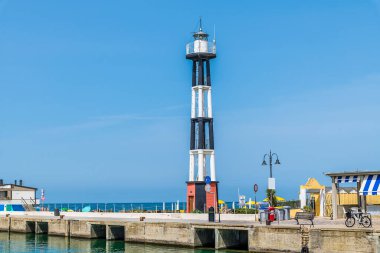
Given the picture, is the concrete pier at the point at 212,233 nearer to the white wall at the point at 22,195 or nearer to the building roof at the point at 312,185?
the building roof at the point at 312,185

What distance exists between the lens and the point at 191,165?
59.7 meters

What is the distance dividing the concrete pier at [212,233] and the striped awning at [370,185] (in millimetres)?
7149

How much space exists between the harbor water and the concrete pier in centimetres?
75

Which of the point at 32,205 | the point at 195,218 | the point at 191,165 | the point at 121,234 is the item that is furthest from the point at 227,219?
the point at 32,205

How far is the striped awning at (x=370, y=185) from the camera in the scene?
39781 mm

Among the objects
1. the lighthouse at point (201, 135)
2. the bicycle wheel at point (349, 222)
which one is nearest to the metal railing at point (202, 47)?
the lighthouse at point (201, 135)

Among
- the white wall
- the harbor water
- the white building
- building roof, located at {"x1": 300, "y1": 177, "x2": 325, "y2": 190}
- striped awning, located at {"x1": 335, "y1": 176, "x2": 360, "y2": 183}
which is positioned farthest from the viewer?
the white wall

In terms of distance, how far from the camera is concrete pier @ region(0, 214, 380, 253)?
33000 millimetres

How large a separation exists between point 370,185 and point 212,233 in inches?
454

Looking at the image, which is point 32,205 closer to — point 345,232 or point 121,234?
point 121,234

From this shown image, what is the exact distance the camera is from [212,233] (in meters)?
43.9

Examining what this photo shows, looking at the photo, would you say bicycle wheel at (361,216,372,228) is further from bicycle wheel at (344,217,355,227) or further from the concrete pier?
the concrete pier

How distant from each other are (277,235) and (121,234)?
18052 mm

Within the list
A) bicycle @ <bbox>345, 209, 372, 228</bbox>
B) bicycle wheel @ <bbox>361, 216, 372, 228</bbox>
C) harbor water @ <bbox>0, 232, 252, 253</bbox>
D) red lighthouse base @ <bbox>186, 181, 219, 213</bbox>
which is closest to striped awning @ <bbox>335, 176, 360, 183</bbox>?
bicycle @ <bbox>345, 209, 372, 228</bbox>
